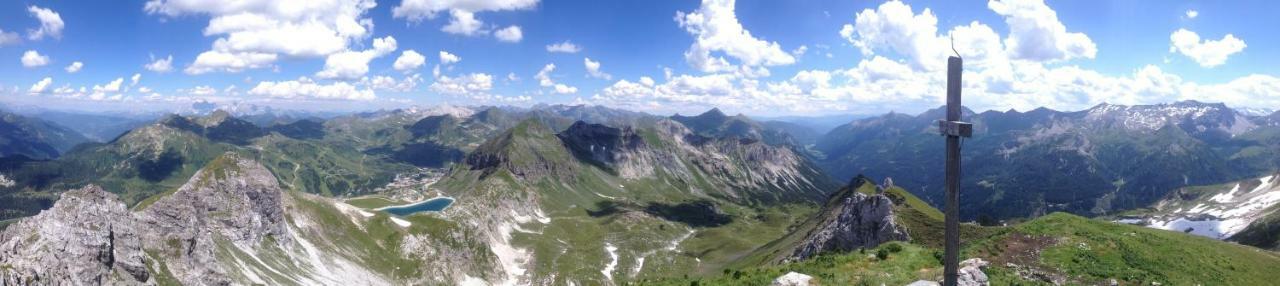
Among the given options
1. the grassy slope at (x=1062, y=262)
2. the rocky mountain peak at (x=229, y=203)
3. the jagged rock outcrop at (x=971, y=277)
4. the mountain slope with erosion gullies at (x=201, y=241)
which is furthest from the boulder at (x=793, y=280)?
the rocky mountain peak at (x=229, y=203)

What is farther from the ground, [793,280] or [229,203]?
[793,280]

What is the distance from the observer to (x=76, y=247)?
88.7 metres

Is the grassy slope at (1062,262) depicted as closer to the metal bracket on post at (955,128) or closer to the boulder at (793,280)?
the boulder at (793,280)

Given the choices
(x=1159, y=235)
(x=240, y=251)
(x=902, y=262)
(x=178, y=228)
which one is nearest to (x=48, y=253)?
(x=178, y=228)

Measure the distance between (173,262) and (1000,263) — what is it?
137173 millimetres

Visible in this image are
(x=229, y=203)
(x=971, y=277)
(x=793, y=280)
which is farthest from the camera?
(x=229, y=203)

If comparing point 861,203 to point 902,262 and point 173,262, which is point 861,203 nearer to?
point 902,262

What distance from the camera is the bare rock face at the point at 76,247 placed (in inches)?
3066

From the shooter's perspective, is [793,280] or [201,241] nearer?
[793,280]

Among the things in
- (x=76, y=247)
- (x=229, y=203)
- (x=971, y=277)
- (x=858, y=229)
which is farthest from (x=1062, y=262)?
(x=229, y=203)

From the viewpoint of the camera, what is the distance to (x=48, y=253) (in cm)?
8325

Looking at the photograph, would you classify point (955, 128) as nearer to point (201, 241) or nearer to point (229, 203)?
point (201, 241)

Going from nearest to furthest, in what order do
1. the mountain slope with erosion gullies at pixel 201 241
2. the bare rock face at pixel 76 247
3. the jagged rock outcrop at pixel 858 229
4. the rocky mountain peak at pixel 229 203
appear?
the bare rock face at pixel 76 247, the mountain slope with erosion gullies at pixel 201 241, the rocky mountain peak at pixel 229 203, the jagged rock outcrop at pixel 858 229

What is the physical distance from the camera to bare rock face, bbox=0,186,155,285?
77875mm
